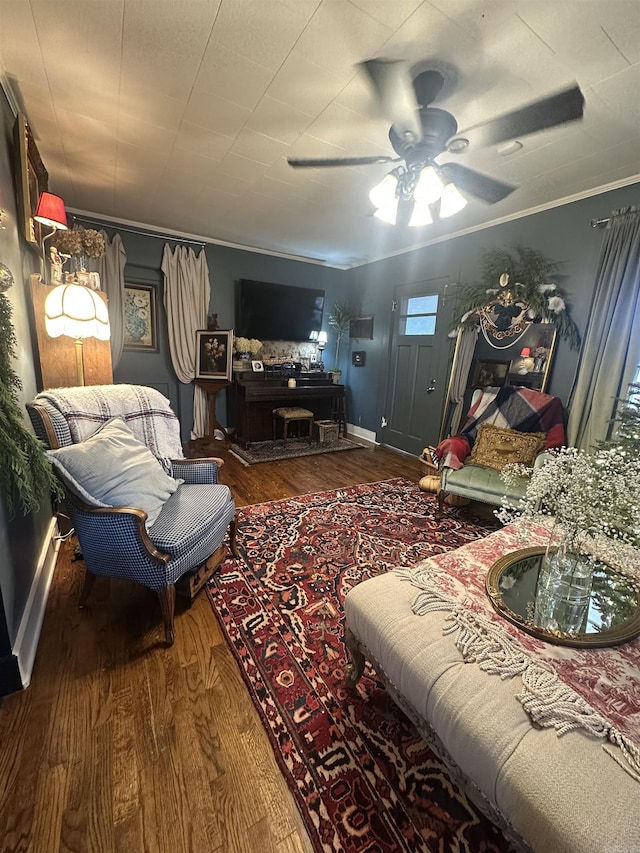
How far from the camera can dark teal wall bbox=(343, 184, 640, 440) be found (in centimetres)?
268

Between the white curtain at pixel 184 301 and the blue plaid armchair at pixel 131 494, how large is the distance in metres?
2.39

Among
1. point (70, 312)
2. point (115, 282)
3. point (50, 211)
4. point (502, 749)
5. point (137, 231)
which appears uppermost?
point (137, 231)

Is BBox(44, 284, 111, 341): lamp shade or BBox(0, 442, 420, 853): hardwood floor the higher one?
BBox(44, 284, 111, 341): lamp shade

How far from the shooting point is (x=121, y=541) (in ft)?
4.78

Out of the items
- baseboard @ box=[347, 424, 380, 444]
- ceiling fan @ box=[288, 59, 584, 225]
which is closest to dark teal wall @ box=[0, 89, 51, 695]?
ceiling fan @ box=[288, 59, 584, 225]

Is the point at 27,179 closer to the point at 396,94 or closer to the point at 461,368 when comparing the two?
the point at 396,94

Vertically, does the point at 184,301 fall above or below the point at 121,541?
above

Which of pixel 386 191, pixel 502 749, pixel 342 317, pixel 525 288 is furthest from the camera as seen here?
pixel 342 317

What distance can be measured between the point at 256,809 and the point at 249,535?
148 cm

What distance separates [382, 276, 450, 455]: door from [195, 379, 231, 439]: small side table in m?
2.23

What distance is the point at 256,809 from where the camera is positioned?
1003 mm

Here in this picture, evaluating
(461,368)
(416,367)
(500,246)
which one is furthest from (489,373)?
(500,246)

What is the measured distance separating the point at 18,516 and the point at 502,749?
6.40ft

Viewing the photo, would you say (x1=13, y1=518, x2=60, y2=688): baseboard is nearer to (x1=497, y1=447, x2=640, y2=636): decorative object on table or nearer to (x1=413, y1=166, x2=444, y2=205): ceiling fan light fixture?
(x1=497, y1=447, x2=640, y2=636): decorative object on table
